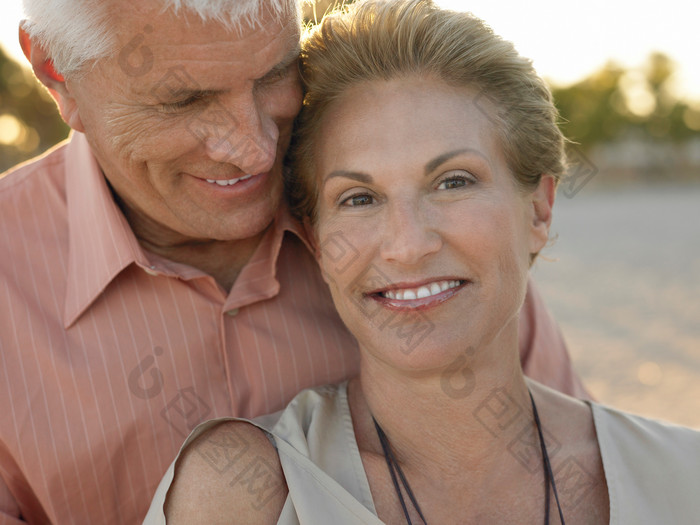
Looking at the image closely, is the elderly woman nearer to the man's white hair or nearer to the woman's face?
the woman's face

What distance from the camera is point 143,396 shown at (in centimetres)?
230

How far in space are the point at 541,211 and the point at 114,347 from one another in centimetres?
136

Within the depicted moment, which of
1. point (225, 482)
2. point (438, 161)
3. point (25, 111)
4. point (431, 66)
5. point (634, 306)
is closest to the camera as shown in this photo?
point (225, 482)

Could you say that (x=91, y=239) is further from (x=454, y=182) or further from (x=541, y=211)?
(x=541, y=211)

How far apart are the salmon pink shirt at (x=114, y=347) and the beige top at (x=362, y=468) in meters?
0.23

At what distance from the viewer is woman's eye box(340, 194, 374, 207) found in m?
2.10

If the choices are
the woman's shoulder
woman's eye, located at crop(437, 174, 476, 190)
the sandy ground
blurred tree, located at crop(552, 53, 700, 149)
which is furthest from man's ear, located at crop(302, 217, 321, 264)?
blurred tree, located at crop(552, 53, 700, 149)

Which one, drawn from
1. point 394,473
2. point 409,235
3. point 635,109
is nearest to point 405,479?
point 394,473

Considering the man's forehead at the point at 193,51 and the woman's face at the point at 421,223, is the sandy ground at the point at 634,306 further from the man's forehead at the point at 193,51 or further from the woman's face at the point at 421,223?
the man's forehead at the point at 193,51

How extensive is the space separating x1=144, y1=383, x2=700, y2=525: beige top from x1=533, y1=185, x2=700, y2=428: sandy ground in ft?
2.30

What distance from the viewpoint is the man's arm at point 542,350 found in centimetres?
289

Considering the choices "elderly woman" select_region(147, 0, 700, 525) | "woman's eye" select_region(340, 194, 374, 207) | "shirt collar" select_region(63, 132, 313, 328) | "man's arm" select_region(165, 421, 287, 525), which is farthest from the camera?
"shirt collar" select_region(63, 132, 313, 328)

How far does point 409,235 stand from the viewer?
1.97 meters

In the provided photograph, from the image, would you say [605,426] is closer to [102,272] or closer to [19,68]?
[102,272]
